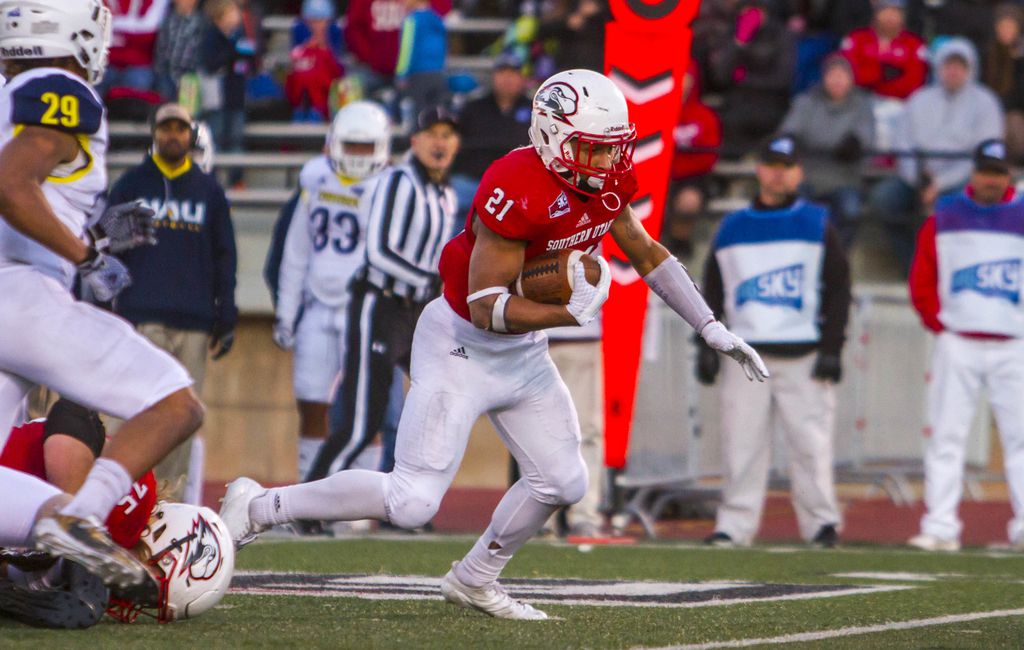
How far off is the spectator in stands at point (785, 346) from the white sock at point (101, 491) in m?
5.00

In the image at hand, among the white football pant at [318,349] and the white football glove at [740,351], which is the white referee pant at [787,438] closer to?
the white football pant at [318,349]

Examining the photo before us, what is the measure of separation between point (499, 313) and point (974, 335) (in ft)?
15.3

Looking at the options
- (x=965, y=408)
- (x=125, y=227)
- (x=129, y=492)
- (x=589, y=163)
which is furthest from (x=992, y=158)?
(x=129, y=492)

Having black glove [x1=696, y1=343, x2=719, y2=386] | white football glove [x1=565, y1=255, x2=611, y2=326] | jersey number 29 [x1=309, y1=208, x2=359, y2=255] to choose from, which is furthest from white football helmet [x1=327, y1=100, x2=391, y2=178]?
white football glove [x1=565, y1=255, x2=611, y2=326]

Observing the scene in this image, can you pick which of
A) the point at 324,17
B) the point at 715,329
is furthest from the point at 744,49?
the point at 715,329

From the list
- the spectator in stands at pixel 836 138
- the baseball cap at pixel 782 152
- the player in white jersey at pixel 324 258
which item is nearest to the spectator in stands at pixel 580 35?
the spectator in stands at pixel 836 138

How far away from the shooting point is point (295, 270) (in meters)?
9.58

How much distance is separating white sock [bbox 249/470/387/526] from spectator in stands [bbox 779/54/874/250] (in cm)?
718

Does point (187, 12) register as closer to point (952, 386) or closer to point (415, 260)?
point (415, 260)

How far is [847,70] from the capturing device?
1191 centimetres

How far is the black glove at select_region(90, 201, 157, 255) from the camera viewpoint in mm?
4883

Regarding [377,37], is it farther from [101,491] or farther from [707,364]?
[101,491]

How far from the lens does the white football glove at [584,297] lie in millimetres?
4891

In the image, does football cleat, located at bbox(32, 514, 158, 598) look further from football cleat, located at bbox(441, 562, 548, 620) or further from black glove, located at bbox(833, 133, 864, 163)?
black glove, located at bbox(833, 133, 864, 163)
